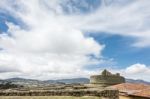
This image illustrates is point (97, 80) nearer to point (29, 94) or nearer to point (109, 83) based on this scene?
point (109, 83)

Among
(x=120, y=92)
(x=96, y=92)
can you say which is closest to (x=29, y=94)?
(x=96, y=92)

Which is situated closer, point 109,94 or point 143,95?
point 143,95

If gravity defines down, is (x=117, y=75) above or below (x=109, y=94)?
above

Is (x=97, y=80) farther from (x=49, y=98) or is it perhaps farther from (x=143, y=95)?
→ (x=143, y=95)

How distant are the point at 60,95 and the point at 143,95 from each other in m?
6.76

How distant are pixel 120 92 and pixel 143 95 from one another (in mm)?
3756

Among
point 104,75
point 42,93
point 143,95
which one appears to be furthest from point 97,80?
point 143,95

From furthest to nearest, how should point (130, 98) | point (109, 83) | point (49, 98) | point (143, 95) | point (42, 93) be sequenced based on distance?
point (109, 83) → point (42, 93) → point (49, 98) → point (130, 98) → point (143, 95)

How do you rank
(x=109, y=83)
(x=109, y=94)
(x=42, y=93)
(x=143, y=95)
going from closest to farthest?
1. (x=143, y=95)
2. (x=109, y=94)
3. (x=42, y=93)
4. (x=109, y=83)

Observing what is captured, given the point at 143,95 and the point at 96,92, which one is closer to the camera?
the point at 143,95

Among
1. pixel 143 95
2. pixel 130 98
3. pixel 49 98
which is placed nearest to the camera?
pixel 143 95

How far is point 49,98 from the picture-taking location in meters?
18.4

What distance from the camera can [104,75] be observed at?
32188mm

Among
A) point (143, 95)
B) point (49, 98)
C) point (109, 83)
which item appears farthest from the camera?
point (109, 83)
